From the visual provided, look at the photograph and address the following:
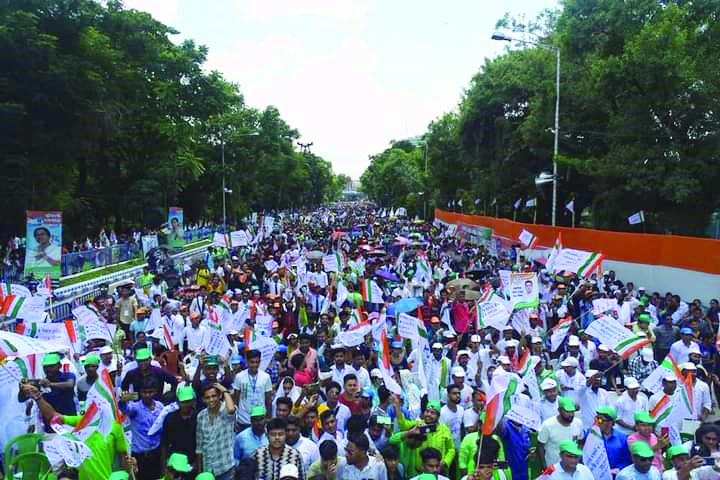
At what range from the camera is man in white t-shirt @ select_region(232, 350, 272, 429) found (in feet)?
21.5

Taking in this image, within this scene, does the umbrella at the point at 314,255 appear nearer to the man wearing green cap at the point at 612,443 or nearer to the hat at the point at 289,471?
the man wearing green cap at the point at 612,443

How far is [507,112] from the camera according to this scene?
35812mm

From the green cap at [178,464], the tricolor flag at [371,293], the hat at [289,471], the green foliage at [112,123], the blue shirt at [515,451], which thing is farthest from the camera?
the green foliage at [112,123]

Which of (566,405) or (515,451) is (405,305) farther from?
(566,405)

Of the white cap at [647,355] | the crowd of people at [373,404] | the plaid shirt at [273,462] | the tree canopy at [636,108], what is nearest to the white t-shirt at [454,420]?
the crowd of people at [373,404]

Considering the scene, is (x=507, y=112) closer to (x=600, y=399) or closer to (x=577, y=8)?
(x=577, y=8)

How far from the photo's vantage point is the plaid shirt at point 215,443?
5.34 m

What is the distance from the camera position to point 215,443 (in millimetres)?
5363

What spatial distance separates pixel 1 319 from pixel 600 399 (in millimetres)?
8280

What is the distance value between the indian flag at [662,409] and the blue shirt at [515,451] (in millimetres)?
1488

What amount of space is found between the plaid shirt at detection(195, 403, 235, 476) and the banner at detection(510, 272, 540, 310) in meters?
6.43

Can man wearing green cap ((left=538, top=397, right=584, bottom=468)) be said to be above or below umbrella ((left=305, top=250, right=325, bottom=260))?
above

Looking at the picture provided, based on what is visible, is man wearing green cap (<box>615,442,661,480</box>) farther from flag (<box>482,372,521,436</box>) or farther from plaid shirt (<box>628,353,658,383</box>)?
plaid shirt (<box>628,353,658,383</box>)

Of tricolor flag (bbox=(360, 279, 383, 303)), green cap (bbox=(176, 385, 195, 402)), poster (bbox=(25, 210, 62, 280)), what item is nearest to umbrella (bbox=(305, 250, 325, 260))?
tricolor flag (bbox=(360, 279, 383, 303))
